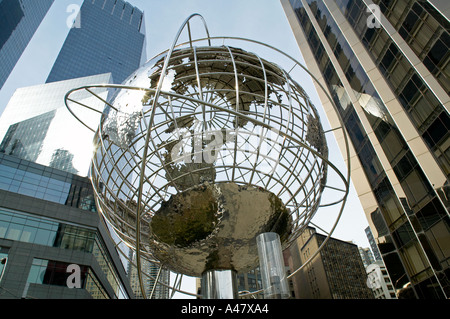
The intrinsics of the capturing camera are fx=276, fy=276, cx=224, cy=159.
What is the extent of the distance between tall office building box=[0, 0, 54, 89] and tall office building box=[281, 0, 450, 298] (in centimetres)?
6190

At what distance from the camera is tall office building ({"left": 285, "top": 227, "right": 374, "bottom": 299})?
4297 centimetres

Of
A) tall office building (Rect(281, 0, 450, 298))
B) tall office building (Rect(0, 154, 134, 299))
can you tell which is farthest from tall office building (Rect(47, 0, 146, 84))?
tall office building (Rect(281, 0, 450, 298))

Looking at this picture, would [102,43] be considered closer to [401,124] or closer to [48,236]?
[48,236]

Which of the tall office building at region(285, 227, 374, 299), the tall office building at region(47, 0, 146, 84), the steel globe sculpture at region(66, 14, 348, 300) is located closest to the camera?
the steel globe sculpture at region(66, 14, 348, 300)

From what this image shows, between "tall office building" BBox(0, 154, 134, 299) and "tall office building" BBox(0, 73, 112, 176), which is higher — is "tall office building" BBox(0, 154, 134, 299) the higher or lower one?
the lower one

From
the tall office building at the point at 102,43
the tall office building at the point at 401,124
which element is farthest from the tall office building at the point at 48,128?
the tall office building at the point at 401,124

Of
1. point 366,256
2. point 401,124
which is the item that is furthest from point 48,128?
point 366,256

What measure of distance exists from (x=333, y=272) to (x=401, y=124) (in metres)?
41.3

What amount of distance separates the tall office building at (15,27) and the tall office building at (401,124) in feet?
203

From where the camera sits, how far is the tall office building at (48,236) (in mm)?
17688

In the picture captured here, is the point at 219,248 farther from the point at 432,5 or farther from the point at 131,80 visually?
the point at 432,5

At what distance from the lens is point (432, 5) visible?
836 centimetres

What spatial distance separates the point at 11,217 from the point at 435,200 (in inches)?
931

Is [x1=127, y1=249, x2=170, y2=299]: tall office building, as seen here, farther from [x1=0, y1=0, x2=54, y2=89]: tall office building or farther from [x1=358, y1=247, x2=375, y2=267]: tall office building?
[x1=358, y1=247, x2=375, y2=267]: tall office building
